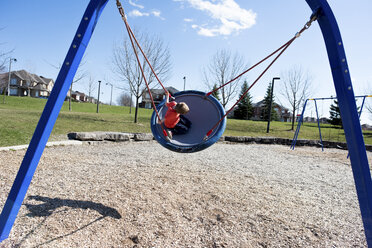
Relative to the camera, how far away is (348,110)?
218 cm

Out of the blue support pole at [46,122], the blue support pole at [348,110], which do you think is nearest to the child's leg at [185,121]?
the blue support pole at [46,122]

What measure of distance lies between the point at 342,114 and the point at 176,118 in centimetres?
259

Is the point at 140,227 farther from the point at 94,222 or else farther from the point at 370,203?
the point at 370,203

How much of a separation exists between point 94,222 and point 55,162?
307cm

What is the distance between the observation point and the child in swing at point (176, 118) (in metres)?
3.91

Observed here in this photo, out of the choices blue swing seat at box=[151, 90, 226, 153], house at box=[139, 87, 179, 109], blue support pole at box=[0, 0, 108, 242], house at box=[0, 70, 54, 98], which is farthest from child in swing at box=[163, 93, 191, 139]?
house at box=[0, 70, 54, 98]

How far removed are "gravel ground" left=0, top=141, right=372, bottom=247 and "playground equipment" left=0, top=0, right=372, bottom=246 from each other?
589mm

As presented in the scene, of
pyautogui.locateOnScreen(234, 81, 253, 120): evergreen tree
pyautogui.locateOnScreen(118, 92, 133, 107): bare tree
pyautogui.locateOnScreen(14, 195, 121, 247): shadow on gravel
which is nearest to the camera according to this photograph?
pyautogui.locateOnScreen(14, 195, 121, 247): shadow on gravel

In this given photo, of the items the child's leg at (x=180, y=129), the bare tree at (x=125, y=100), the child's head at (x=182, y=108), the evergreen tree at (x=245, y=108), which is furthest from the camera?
the bare tree at (x=125, y=100)

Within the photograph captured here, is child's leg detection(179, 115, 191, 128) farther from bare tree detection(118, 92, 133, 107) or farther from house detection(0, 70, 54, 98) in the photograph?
bare tree detection(118, 92, 133, 107)

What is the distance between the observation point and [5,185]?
3.72 meters

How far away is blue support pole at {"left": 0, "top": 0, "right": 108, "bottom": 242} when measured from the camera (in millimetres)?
2211

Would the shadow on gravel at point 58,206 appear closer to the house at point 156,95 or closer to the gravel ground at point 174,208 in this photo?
the gravel ground at point 174,208

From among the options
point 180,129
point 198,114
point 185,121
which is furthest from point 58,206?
point 198,114
